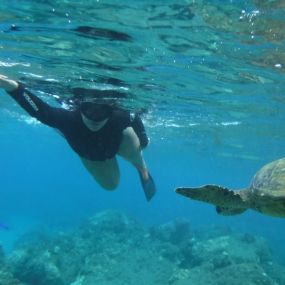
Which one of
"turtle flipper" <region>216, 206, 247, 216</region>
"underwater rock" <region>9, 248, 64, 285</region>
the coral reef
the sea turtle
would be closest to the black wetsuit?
"turtle flipper" <region>216, 206, 247, 216</region>

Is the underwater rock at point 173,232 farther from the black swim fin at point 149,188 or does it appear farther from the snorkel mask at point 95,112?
the snorkel mask at point 95,112

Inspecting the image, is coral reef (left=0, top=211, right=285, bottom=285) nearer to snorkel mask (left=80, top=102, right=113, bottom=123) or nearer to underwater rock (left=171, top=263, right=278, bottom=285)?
underwater rock (left=171, top=263, right=278, bottom=285)

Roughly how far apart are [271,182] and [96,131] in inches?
237

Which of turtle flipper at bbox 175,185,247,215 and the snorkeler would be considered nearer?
turtle flipper at bbox 175,185,247,215

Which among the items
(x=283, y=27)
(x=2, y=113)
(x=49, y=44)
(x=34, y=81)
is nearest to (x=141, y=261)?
(x=34, y=81)

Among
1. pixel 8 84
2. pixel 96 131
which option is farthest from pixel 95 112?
pixel 8 84

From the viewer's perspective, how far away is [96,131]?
11742 millimetres

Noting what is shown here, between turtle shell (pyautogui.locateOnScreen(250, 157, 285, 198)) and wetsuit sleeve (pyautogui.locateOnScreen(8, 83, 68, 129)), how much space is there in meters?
6.27

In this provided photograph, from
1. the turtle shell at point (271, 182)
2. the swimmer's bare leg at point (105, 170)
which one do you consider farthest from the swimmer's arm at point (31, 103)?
the turtle shell at point (271, 182)

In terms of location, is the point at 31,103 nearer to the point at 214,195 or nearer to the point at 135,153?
the point at 135,153

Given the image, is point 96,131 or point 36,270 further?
point 36,270

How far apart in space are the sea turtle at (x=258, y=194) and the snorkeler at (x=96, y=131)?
4.94 meters

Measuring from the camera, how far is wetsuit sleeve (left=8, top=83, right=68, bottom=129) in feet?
34.9

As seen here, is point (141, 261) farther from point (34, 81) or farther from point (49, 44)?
point (49, 44)
